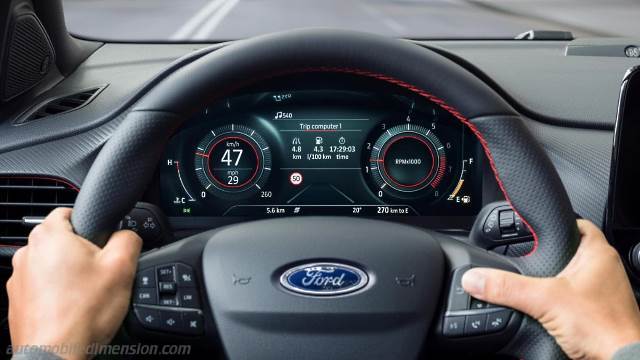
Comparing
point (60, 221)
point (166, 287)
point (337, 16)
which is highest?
point (60, 221)

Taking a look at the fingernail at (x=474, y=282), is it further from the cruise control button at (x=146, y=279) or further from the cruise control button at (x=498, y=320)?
the cruise control button at (x=146, y=279)

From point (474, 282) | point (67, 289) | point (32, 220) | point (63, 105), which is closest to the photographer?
point (67, 289)

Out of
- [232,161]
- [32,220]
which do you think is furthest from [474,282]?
[32,220]

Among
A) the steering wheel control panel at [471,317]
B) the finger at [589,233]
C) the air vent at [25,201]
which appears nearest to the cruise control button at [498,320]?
the steering wheel control panel at [471,317]

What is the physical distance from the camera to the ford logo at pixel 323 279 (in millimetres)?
1814

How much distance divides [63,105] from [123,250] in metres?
1.16

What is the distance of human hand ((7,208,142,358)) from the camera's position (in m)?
1.63

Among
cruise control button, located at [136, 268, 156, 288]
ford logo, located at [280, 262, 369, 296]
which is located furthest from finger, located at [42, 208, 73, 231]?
ford logo, located at [280, 262, 369, 296]

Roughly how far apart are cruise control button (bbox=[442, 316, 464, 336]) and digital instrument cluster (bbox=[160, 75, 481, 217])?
0.71 m

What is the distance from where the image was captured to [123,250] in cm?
177

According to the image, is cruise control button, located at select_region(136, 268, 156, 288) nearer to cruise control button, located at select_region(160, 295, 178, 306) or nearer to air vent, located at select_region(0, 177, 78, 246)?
cruise control button, located at select_region(160, 295, 178, 306)

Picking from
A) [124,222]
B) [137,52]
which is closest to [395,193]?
[124,222]

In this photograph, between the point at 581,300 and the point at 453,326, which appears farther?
the point at 453,326

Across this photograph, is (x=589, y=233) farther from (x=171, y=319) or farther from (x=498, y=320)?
(x=171, y=319)
